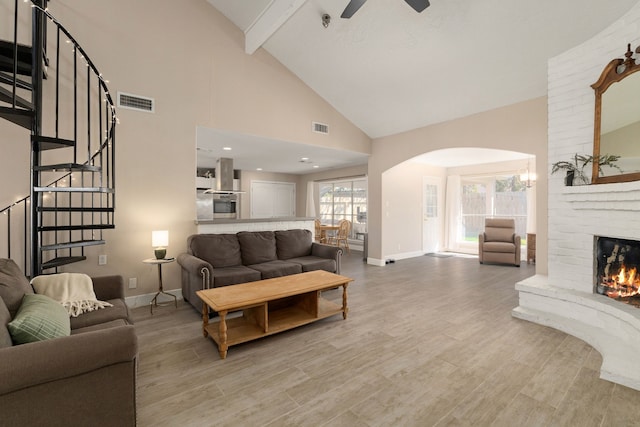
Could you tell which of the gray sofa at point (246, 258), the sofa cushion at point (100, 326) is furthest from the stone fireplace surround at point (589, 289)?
the sofa cushion at point (100, 326)

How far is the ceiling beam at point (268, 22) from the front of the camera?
3627mm

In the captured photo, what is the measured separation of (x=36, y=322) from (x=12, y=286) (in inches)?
21.4

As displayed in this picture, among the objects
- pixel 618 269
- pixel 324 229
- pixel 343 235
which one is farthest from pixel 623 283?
pixel 324 229

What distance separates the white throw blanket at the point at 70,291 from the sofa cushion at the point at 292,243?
253cm

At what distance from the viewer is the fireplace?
108 inches

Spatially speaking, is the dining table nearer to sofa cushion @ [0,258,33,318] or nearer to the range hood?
the range hood

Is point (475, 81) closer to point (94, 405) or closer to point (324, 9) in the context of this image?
point (324, 9)

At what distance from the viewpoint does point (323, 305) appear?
10.8ft

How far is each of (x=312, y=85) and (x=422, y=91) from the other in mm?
1893

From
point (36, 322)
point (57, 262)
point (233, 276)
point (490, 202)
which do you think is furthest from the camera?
point (490, 202)

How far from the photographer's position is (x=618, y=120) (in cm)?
275

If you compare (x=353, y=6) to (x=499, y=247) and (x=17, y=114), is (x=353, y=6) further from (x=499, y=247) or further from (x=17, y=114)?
(x=499, y=247)

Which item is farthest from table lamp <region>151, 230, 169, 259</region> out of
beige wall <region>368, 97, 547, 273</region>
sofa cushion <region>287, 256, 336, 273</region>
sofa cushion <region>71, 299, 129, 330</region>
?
beige wall <region>368, 97, 547, 273</region>

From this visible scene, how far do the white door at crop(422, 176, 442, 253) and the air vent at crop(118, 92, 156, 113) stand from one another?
6316 millimetres
